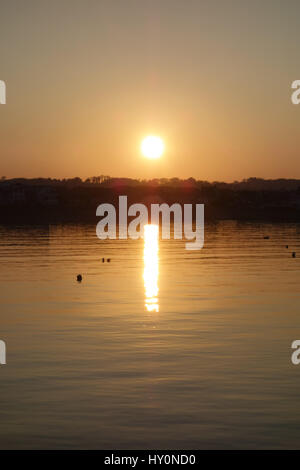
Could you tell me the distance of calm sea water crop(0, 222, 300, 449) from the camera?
63.9 feet

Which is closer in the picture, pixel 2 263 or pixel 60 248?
pixel 2 263

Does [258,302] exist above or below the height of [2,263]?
below

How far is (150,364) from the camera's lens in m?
27.2

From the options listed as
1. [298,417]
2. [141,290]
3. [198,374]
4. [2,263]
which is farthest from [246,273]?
[298,417]

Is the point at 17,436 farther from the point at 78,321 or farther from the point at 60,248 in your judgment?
the point at 60,248

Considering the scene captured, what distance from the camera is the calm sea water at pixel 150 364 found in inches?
766


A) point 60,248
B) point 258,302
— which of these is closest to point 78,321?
point 258,302

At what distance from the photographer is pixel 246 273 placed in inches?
2579

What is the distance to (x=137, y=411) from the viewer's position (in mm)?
21141

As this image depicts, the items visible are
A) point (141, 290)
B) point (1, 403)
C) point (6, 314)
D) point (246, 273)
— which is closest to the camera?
point (1, 403)
